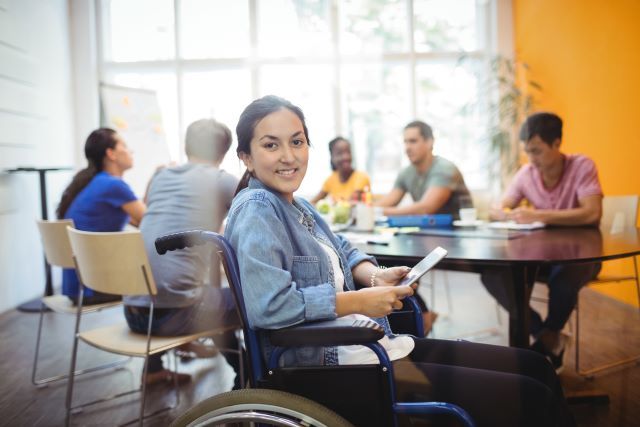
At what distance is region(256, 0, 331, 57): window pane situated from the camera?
1148mm

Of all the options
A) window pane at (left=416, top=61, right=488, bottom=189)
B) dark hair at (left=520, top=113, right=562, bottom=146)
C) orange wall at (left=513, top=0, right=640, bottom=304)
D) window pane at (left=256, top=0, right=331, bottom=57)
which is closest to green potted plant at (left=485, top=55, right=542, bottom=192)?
window pane at (left=416, top=61, right=488, bottom=189)

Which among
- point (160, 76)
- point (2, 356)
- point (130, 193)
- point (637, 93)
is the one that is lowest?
point (2, 356)

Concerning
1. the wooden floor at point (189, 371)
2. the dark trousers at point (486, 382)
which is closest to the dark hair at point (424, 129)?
the wooden floor at point (189, 371)

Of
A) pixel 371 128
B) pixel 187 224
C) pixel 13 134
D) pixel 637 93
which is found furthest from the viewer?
pixel 371 128

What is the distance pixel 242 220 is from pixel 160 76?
363 mm

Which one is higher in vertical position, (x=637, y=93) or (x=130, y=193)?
(x=637, y=93)

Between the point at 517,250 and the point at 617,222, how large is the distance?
0.89m

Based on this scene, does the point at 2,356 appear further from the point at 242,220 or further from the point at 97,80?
the point at 242,220

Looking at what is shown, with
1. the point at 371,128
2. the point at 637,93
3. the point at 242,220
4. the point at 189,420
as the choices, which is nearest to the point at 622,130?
the point at 637,93

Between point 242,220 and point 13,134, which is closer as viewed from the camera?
point 242,220

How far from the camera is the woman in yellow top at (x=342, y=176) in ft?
13.5

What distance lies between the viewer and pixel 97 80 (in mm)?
1401

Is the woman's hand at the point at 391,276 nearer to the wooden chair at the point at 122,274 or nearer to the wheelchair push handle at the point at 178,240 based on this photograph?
the wheelchair push handle at the point at 178,240

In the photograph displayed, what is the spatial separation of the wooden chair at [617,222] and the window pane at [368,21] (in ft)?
4.19
